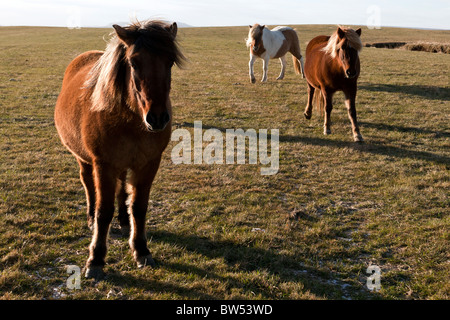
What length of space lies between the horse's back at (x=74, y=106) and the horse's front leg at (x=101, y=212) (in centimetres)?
50

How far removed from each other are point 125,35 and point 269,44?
13568 mm

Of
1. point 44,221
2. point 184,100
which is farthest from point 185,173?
point 184,100

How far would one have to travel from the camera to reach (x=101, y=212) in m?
3.58

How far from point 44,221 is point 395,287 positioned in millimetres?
4318

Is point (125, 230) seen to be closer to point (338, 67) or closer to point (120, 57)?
point (120, 57)

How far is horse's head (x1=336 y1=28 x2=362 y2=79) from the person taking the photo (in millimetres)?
7262

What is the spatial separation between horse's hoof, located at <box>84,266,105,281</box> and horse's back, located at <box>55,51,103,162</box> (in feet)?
3.88

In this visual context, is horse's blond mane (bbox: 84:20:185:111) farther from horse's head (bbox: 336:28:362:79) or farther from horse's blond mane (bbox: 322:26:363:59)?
horse's blond mane (bbox: 322:26:363:59)

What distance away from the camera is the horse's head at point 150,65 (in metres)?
2.89

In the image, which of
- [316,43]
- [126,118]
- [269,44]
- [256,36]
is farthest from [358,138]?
[269,44]

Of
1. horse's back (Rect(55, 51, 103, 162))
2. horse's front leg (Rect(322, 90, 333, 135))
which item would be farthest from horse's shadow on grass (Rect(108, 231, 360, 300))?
horse's front leg (Rect(322, 90, 333, 135))

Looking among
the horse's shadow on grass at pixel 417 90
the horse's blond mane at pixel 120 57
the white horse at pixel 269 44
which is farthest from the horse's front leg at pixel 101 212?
the horse's shadow on grass at pixel 417 90

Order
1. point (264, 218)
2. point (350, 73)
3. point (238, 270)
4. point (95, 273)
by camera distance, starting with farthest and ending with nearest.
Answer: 1. point (350, 73)
2. point (264, 218)
3. point (238, 270)
4. point (95, 273)
